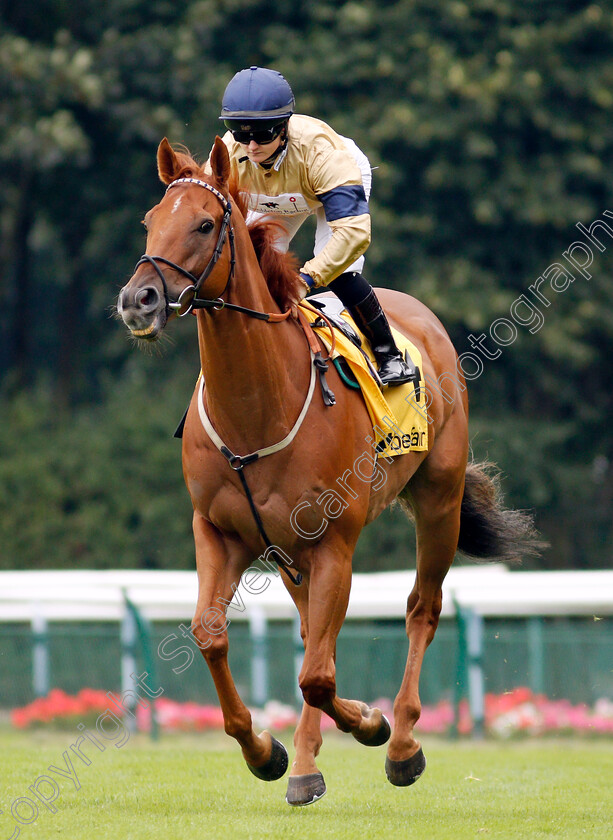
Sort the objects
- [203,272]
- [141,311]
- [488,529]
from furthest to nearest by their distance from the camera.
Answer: [488,529]
[203,272]
[141,311]

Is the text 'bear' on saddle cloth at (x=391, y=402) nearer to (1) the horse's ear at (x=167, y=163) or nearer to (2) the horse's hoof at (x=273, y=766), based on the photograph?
(1) the horse's ear at (x=167, y=163)

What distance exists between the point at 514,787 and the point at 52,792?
93.2 inches

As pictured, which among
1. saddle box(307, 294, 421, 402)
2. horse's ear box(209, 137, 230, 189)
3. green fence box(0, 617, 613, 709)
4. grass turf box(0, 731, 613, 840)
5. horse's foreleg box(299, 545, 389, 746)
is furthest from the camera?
green fence box(0, 617, 613, 709)

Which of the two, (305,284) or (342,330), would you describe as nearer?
(305,284)

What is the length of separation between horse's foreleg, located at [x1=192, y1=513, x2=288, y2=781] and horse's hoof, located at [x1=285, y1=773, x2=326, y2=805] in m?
0.15

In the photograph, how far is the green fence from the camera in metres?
10.3

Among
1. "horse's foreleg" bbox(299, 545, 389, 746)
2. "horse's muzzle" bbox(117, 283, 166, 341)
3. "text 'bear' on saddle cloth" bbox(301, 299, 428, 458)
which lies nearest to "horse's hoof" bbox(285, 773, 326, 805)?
"horse's foreleg" bbox(299, 545, 389, 746)

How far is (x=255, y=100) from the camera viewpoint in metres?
5.24

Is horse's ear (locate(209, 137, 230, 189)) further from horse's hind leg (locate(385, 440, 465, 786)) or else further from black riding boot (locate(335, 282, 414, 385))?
horse's hind leg (locate(385, 440, 465, 786))

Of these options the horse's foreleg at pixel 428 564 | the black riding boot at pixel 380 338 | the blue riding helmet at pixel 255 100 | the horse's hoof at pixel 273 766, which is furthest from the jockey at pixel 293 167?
the horse's hoof at pixel 273 766

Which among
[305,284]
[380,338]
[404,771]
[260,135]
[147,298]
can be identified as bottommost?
[404,771]

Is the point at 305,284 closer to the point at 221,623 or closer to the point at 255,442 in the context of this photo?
the point at 255,442

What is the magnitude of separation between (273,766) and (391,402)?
1.78 m

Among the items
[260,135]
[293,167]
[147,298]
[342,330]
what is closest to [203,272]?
[147,298]
